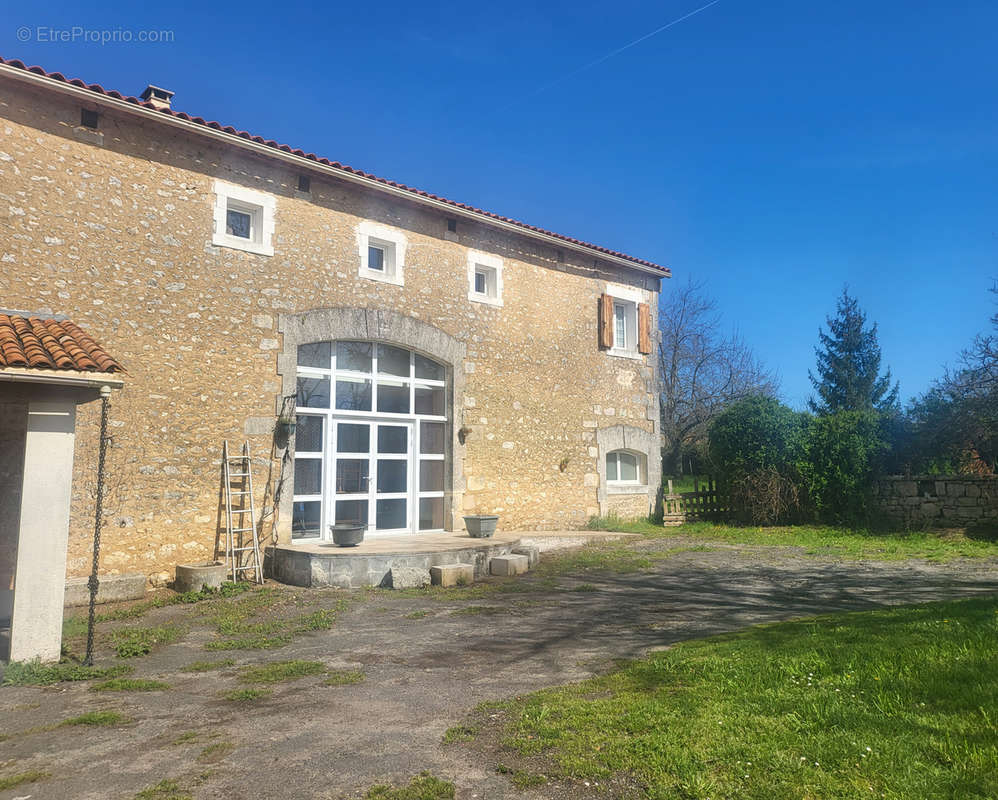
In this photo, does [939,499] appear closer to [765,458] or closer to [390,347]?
[765,458]

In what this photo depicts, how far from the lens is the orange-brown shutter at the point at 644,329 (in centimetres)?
1420

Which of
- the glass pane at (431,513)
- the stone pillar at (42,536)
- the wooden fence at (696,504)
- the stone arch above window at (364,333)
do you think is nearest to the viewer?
the stone pillar at (42,536)

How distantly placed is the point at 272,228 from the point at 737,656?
7.92 m

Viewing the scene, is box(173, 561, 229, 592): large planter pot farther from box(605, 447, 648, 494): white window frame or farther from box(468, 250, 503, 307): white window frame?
box(605, 447, 648, 494): white window frame

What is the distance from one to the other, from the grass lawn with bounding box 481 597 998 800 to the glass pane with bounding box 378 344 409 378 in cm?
691

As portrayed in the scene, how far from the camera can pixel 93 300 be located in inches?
300

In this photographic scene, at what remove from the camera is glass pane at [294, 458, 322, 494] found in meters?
9.23

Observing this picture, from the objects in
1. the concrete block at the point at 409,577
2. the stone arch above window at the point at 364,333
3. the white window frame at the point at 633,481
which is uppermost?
the stone arch above window at the point at 364,333

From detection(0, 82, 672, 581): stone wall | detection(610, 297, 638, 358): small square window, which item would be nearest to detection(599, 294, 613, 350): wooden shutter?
detection(610, 297, 638, 358): small square window

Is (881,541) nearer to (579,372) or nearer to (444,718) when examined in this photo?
(579,372)

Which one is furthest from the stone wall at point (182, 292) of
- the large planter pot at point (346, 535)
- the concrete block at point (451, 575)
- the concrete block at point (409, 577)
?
the concrete block at point (451, 575)

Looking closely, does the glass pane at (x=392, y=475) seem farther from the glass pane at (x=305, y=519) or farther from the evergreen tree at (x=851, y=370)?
the evergreen tree at (x=851, y=370)

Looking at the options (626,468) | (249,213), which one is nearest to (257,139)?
(249,213)

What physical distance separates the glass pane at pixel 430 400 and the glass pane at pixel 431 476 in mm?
828
